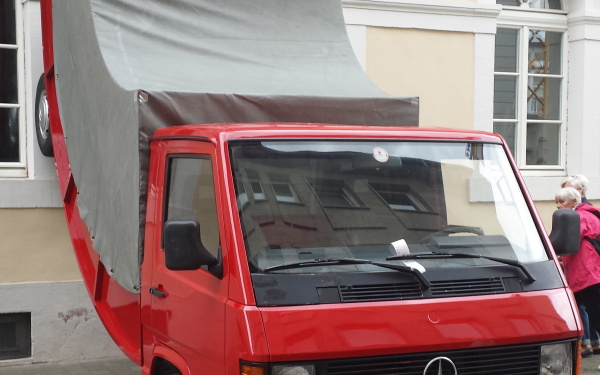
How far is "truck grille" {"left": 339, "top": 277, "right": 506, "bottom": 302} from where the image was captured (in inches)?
147

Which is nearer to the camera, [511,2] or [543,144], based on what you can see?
[511,2]

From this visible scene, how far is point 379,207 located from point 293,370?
3.31 feet

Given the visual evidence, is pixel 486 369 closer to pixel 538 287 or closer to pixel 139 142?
pixel 538 287

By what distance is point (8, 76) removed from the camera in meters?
8.11

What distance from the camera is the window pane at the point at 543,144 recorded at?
11023 millimetres

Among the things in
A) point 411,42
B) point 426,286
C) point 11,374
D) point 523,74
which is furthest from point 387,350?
point 523,74

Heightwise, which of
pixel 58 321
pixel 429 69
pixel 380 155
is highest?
pixel 429 69

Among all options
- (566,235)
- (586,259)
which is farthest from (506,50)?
(566,235)

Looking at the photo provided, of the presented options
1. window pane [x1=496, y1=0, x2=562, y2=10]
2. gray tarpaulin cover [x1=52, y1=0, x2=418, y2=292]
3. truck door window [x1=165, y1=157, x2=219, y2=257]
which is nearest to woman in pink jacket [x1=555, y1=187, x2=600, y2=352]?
gray tarpaulin cover [x1=52, y1=0, x2=418, y2=292]

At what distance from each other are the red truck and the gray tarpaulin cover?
18mm

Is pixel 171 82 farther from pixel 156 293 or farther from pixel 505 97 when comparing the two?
pixel 505 97

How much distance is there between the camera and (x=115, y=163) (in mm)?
5055

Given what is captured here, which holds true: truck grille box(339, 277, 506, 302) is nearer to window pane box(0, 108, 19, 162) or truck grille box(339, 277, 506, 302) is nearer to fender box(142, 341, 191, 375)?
fender box(142, 341, 191, 375)

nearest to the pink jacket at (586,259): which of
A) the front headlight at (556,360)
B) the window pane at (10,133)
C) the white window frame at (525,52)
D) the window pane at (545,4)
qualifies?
the white window frame at (525,52)
